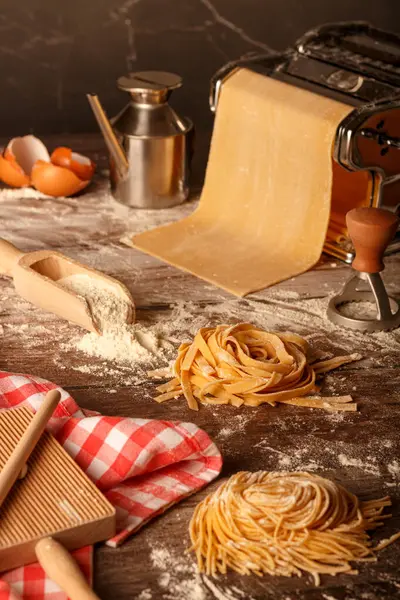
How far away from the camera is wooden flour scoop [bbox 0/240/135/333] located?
1470 millimetres

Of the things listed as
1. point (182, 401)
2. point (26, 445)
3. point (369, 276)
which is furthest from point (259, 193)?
point (26, 445)

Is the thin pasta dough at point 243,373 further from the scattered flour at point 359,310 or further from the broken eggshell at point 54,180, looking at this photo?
the broken eggshell at point 54,180

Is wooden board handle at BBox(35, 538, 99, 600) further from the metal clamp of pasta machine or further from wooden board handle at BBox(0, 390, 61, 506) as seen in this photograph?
the metal clamp of pasta machine

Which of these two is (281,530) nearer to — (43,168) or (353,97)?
(353,97)

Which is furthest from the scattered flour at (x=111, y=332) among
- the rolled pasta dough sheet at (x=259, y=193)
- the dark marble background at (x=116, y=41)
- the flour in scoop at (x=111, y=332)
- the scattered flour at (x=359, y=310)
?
the dark marble background at (x=116, y=41)

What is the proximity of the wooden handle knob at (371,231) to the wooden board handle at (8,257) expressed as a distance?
1.78ft

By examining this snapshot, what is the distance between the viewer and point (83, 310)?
146cm

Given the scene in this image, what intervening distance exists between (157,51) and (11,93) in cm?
37

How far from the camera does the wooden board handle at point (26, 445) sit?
3.39 ft

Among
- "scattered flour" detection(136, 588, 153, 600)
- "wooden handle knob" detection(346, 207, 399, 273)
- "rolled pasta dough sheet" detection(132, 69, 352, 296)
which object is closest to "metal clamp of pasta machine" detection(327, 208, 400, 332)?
"wooden handle knob" detection(346, 207, 399, 273)

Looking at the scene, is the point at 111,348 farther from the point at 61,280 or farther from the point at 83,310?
the point at 61,280

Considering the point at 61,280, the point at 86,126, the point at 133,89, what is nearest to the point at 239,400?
the point at 61,280

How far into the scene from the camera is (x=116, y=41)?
230 centimetres

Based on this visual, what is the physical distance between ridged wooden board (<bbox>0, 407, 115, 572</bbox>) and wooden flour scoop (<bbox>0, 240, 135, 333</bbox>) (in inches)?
15.4
